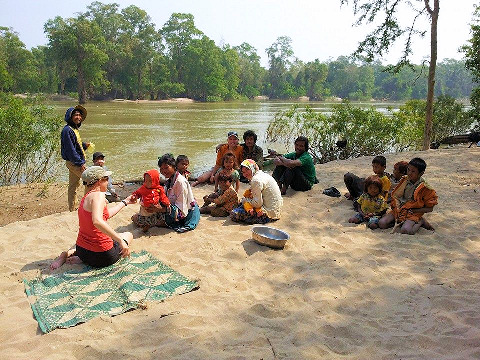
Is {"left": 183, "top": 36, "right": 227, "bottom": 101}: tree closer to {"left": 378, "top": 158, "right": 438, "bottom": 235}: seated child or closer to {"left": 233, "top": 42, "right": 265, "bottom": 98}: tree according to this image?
{"left": 233, "top": 42, "right": 265, "bottom": 98}: tree

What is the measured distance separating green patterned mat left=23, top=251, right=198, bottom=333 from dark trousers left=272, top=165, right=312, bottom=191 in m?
3.07

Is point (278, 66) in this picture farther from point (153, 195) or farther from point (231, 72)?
point (153, 195)

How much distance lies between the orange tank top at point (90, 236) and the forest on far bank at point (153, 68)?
23.5m

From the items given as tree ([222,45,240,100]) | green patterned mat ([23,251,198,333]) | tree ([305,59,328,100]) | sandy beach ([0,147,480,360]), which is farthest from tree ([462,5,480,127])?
tree ([305,59,328,100])

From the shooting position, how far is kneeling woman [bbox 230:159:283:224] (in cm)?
490

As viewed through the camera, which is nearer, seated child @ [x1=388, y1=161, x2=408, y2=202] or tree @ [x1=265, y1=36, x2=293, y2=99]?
seated child @ [x1=388, y1=161, x2=408, y2=202]

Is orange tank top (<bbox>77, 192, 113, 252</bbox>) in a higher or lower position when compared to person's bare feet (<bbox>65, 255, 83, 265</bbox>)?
higher

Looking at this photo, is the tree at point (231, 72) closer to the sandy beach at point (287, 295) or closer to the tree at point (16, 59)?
the tree at point (16, 59)

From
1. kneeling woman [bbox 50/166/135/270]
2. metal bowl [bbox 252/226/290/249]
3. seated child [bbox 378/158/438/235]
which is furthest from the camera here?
seated child [bbox 378/158/438/235]

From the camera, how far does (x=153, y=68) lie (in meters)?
55.8

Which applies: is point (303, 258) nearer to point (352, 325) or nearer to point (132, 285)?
point (352, 325)

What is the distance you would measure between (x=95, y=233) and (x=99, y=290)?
1.80 feet

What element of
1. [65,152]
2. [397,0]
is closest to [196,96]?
[397,0]

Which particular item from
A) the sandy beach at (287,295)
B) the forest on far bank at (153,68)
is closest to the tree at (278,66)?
the forest on far bank at (153,68)
